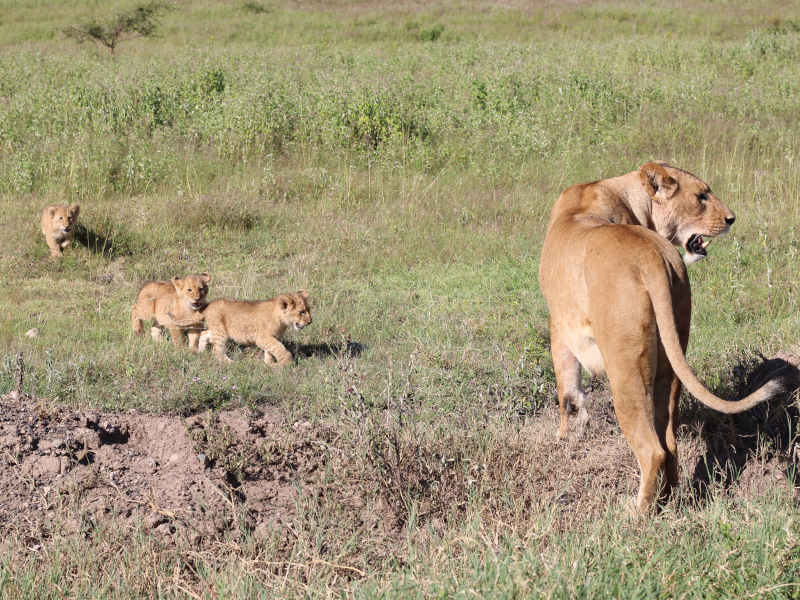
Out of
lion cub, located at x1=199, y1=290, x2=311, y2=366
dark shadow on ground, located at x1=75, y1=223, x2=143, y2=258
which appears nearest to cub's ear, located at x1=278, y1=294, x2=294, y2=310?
lion cub, located at x1=199, y1=290, x2=311, y2=366

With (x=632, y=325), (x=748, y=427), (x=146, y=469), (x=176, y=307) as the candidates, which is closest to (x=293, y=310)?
(x=176, y=307)

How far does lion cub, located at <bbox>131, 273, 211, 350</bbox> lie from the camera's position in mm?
7688

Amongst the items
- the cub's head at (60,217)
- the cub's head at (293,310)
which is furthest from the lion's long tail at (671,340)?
the cub's head at (60,217)

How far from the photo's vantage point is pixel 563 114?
15320 mm

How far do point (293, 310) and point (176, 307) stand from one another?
115cm

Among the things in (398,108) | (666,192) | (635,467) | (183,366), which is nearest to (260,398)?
(183,366)

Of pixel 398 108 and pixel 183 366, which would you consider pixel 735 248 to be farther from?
pixel 398 108

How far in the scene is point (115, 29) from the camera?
105ft

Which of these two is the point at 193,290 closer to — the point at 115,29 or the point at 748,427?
the point at 748,427

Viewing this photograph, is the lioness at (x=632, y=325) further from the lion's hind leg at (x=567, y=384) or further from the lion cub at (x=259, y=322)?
the lion cub at (x=259, y=322)

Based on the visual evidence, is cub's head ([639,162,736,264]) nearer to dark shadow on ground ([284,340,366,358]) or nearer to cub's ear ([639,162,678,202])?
cub's ear ([639,162,678,202])

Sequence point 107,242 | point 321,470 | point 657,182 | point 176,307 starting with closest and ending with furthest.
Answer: point 321,470 → point 657,182 → point 176,307 → point 107,242

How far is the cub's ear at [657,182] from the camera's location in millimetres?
5477

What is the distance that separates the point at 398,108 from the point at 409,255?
5.89 metres
